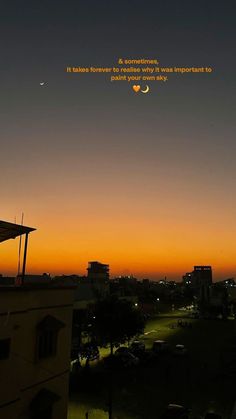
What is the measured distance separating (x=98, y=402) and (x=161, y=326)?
42.9 meters

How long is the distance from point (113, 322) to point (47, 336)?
1495 centimetres

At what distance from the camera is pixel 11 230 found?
54.7 feet

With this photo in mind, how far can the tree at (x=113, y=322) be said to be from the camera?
30547 mm

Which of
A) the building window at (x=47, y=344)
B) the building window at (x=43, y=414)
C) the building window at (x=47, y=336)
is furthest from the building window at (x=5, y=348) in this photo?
the building window at (x=43, y=414)

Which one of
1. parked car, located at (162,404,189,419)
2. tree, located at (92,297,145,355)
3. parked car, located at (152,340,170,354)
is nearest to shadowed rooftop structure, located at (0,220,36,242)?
parked car, located at (162,404,189,419)

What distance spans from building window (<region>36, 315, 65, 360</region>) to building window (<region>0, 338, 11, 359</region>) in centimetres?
176

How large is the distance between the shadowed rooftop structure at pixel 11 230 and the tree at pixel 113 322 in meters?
15.6

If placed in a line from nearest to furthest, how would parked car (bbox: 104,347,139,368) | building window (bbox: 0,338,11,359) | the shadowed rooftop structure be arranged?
building window (bbox: 0,338,11,359) → the shadowed rooftop structure → parked car (bbox: 104,347,139,368)

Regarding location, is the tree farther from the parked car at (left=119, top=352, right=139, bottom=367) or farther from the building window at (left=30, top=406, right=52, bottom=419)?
the building window at (left=30, top=406, right=52, bottom=419)

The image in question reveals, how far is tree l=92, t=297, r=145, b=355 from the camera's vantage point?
3055 centimetres

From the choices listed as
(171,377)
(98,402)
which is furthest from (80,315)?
(98,402)

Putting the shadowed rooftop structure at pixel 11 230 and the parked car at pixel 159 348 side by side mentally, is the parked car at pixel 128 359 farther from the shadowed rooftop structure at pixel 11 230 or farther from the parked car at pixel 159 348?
the shadowed rooftop structure at pixel 11 230

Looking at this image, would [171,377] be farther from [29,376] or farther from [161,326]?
[161,326]

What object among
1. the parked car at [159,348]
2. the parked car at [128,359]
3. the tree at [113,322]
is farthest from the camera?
the parked car at [159,348]
